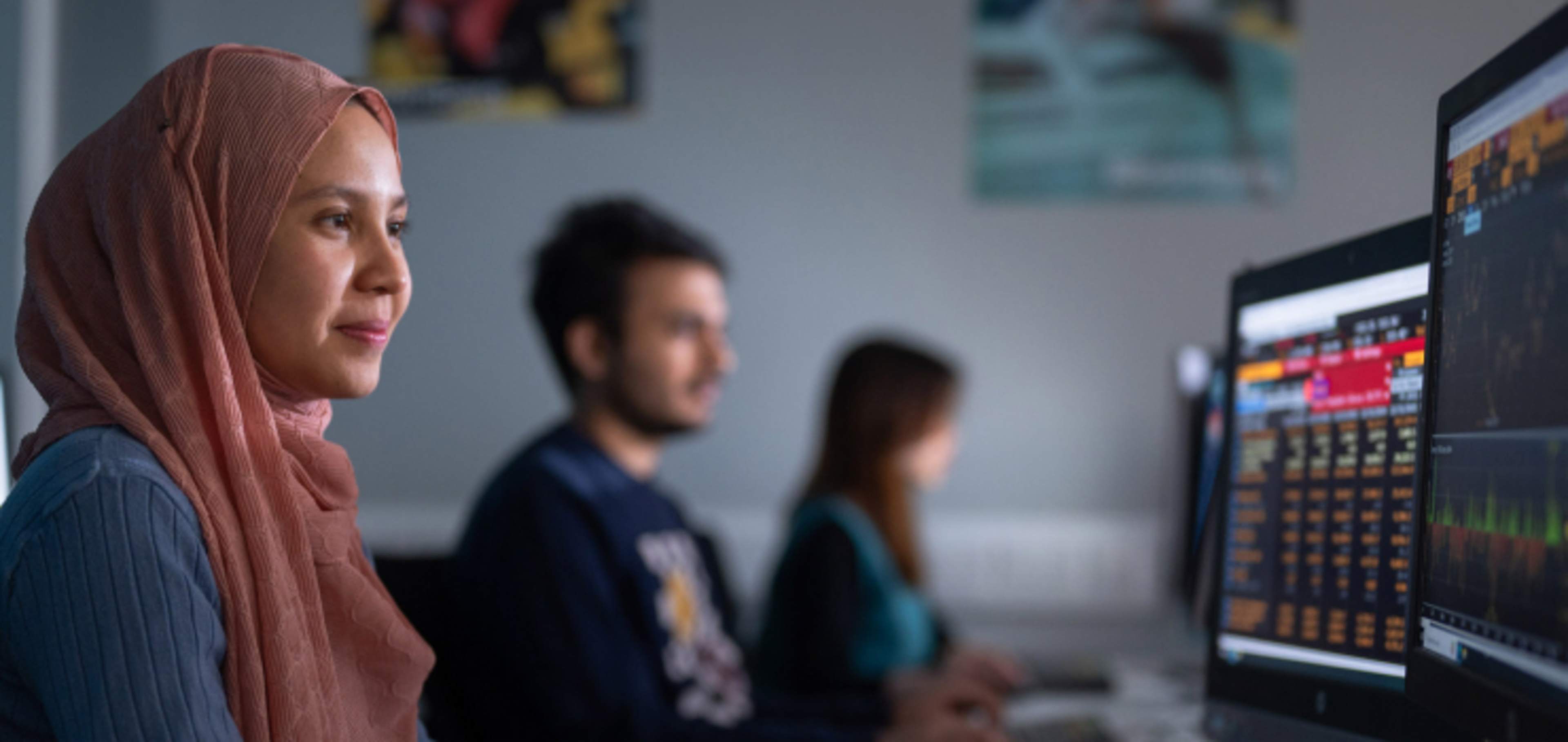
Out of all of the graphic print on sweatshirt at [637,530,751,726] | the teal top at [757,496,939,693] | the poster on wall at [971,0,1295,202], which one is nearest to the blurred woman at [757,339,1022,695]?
the teal top at [757,496,939,693]

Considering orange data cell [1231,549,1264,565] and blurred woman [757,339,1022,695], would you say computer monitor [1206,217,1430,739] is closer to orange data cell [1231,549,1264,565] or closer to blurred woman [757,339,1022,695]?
orange data cell [1231,549,1264,565]

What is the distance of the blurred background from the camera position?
8.69 feet

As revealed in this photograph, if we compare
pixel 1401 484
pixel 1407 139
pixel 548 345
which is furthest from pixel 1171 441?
pixel 1401 484

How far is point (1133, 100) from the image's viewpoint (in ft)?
8.68

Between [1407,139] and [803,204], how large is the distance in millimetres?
1392

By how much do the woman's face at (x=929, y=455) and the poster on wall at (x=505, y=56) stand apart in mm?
1080

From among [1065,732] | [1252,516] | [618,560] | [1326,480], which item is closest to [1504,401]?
[1326,480]

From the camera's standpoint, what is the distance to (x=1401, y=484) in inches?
35.9

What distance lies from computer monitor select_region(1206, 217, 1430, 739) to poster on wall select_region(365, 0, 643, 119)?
1873 mm

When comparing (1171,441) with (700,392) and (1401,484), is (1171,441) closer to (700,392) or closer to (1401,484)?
(700,392)

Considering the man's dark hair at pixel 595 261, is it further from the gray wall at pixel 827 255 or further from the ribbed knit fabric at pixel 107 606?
the ribbed knit fabric at pixel 107 606

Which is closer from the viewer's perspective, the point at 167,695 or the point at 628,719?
the point at 167,695

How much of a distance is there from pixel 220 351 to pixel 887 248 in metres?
2.09

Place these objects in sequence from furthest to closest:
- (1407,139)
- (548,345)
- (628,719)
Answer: (1407,139) → (548,345) → (628,719)
